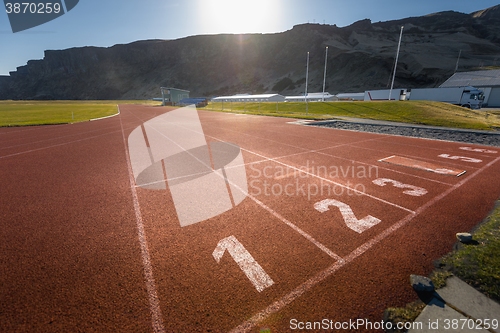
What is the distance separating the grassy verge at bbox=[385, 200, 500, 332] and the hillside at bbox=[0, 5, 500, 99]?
88422 mm

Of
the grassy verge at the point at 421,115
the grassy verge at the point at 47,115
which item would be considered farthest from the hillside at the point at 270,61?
the grassy verge at the point at 47,115

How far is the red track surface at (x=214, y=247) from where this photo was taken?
2734mm

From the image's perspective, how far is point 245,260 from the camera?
3.59 meters

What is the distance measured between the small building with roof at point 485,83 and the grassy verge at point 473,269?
6423 cm

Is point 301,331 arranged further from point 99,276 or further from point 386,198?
point 386,198

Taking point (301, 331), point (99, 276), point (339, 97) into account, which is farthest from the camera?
point (339, 97)

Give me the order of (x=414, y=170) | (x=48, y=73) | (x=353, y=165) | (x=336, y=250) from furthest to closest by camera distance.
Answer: (x=48, y=73), (x=353, y=165), (x=414, y=170), (x=336, y=250)

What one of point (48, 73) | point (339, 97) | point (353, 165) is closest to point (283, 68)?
point (339, 97)

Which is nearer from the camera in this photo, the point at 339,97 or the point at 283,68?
the point at 339,97

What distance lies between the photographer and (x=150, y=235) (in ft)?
14.1

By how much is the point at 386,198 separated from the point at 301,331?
4571mm

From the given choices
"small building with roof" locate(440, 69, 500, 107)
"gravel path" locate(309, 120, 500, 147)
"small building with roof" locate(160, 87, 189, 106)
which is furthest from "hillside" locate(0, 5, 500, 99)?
"gravel path" locate(309, 120, 500, 147)

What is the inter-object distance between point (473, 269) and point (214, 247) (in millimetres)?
4042

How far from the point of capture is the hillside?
8512cm
